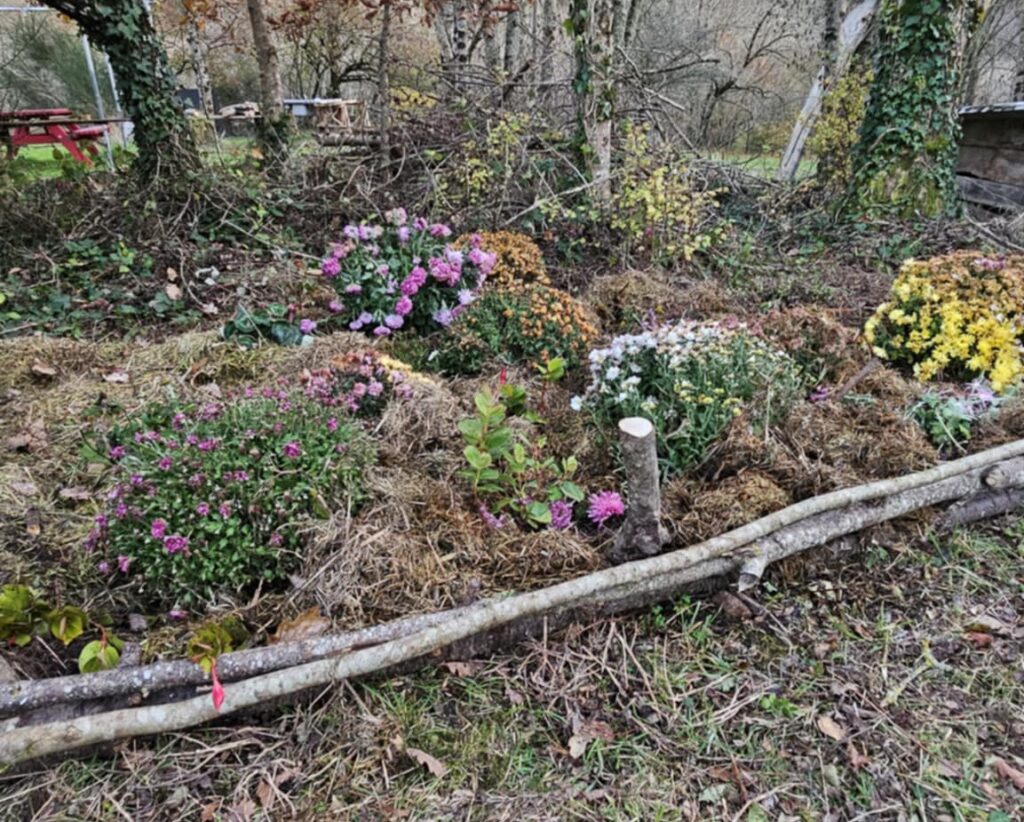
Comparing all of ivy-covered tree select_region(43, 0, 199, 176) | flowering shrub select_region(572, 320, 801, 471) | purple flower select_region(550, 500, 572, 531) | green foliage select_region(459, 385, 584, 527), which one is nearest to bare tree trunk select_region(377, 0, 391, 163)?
ivy-covered tree select_region(43, 0, 199, 176)

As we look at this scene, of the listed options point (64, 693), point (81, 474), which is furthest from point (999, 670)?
point (81, 474)

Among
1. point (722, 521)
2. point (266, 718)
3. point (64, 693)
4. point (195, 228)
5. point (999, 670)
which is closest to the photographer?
point (64, 693)

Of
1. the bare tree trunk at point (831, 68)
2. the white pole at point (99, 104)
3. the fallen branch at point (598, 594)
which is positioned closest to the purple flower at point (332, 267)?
the fallen branch at point (598, 594)

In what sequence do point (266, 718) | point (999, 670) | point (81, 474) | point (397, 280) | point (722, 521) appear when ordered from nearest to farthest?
point (266, 718)
point (999, 670)
point (722, 521)
point (81, 474)
point (397, 280)

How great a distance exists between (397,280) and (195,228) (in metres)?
2.56

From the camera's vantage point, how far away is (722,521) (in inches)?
89.1

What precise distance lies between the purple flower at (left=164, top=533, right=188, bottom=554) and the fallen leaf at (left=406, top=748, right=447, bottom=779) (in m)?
0.91

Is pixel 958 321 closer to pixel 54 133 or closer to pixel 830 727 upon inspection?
pixel 830 727

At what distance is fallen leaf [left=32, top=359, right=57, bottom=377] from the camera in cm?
328

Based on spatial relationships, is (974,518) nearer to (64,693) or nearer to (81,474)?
(64,693)

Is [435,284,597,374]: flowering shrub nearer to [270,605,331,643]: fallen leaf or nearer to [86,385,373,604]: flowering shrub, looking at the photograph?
[86,385,373,604]: flowering shrub

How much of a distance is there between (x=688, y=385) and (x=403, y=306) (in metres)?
1.74

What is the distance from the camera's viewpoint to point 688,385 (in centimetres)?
256

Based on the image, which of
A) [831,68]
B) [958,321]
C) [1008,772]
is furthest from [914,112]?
[1008,772]
